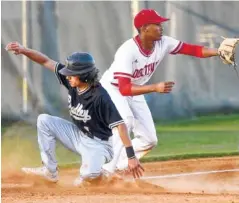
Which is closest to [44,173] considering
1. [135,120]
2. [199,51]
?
[135,120]

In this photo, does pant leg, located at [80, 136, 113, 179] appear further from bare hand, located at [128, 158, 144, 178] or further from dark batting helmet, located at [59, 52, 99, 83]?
bare hand, located at [128, 158, 144, 178]

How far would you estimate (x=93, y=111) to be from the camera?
599 cm

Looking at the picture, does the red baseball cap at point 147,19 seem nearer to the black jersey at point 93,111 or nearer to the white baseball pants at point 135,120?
the white baseball pants at point 135,120

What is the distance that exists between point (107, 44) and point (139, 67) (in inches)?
95.6

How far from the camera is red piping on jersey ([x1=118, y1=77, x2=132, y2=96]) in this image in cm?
635

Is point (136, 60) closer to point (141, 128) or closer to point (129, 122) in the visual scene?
point (129, 122)

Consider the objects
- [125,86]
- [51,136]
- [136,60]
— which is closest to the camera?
[51,136]

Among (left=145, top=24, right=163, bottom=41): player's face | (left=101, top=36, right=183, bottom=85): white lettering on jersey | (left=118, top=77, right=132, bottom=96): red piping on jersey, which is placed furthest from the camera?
(left=145, top=24, right=163, bottom=41): player's face

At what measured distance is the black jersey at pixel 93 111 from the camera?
5824 mm

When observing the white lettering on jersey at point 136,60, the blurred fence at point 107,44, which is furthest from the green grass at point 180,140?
the white lettering on jersey at point 136,60

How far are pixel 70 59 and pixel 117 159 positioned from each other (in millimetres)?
906

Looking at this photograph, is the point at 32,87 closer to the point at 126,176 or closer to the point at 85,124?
the point at 126,176

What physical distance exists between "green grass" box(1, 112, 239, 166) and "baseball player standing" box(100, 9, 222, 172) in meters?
1.99

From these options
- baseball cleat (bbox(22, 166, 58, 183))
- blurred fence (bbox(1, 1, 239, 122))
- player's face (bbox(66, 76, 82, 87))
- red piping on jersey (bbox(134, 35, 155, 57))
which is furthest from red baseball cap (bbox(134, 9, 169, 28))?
blurred fence (bbox(1, 1, 239, 122))
